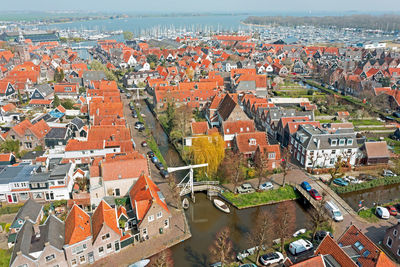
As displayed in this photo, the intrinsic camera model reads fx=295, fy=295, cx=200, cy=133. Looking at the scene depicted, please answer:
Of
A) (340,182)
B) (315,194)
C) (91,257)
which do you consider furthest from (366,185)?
(91,257)

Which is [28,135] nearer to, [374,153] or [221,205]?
[221,205]

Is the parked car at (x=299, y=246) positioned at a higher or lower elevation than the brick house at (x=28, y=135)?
lower

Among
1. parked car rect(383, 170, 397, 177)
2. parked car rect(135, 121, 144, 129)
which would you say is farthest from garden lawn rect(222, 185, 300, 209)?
parked car rect(135, 121, 144, 129)

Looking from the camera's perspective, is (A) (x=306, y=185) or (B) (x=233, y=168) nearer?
(A) (x=306, y=185)

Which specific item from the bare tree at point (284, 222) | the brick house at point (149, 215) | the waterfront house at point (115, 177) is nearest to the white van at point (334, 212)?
the bare tree at point (284, 222)

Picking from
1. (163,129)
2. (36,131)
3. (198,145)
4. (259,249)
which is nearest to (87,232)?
(259,249)

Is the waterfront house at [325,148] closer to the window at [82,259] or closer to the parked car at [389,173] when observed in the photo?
the parked car at [389,173]

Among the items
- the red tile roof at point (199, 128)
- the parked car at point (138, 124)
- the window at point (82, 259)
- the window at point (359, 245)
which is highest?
the red tile roof at point (199, 128)
